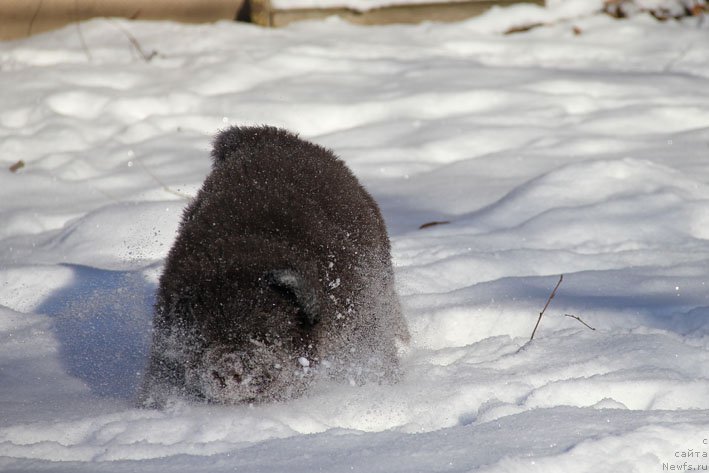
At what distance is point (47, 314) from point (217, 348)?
1326 millimetres

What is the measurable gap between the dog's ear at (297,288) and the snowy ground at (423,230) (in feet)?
0.96

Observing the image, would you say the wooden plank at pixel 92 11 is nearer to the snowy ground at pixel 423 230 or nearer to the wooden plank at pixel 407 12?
the snowy ground at pixel 423 230

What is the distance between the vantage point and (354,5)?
24.6ft

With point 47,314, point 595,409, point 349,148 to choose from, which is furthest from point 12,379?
point 349,148

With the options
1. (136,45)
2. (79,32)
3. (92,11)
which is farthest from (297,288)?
(92,11)

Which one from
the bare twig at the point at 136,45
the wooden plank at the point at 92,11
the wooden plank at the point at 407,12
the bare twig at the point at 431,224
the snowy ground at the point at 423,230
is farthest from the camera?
the wooden plank at the point at 407,12

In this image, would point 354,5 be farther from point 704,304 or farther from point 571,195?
point 704,304

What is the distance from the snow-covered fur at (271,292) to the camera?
2359 millimetres

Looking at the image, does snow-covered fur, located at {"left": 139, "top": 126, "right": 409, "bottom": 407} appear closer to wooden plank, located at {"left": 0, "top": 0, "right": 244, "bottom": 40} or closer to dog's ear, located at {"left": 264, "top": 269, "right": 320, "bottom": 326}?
dog's ear, located at {"left": 264, "top": 269, "right": 320, "bottom": 326}

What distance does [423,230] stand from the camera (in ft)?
13.6

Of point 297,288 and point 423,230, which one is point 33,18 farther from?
point 297,288

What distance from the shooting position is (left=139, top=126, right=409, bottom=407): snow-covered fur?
236 cm

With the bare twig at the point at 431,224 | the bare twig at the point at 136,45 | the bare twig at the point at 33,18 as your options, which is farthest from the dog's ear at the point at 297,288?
the bare twig at the point at 33,18

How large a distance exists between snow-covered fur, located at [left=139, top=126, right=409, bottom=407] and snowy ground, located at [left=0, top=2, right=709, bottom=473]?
0.11 meters
